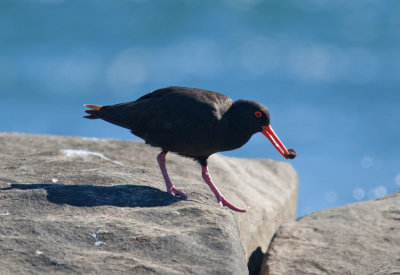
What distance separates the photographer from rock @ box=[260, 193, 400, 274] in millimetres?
6883

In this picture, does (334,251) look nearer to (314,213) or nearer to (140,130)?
(314,213)

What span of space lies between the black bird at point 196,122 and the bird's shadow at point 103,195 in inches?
15.8

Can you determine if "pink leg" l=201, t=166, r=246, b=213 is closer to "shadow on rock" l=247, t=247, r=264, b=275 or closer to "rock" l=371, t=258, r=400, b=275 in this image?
"shadow on rock" l=247, t=247, r=264, b=275

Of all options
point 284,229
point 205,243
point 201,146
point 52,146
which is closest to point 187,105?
point 201,146

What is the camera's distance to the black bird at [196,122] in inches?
246

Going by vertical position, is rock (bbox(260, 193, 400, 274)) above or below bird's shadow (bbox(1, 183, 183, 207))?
below

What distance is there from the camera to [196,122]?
20.5ft

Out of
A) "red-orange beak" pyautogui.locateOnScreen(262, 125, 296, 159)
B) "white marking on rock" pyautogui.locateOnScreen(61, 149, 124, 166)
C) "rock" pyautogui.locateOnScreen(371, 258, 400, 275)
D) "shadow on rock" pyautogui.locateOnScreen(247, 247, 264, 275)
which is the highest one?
"red-orange beak" pyautogui.locateOnScreen(262, 125, 296, 159)

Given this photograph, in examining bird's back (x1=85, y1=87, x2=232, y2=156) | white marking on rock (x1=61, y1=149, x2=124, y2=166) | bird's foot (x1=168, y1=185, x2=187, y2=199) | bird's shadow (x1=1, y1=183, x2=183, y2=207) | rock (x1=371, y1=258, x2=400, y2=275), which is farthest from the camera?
white marking on rock (x1=61, y1=149, x2=124, y2=166)

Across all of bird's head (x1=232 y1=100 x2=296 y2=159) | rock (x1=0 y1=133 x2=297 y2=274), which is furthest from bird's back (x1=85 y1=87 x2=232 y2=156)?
rock (x1=0 y1=133 x2=297 y2=274)

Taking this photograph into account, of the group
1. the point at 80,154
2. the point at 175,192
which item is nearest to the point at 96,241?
the point at 175,192

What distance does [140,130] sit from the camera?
6695 mm

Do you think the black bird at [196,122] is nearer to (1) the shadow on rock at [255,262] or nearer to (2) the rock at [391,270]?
(1) the shadow on rock at [255,262]

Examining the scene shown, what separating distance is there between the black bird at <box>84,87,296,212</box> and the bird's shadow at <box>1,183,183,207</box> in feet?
1.32
